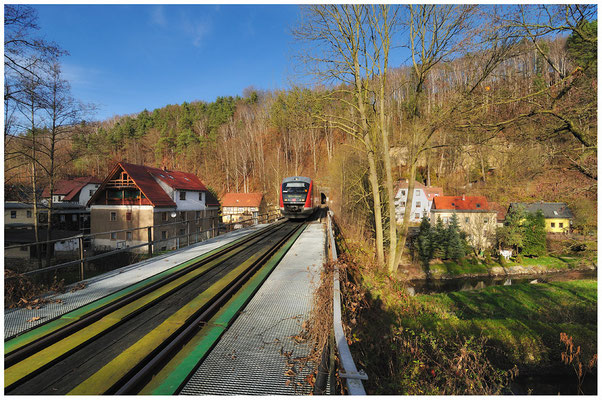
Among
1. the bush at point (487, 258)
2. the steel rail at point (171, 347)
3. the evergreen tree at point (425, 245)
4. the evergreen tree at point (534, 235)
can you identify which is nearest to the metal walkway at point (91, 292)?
the steel rail at point (171, 347)

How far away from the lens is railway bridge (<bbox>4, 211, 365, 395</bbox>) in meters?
2.70

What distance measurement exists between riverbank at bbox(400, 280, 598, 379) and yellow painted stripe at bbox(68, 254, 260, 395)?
6.19m

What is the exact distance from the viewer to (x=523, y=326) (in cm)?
1261

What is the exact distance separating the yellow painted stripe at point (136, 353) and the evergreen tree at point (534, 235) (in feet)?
130

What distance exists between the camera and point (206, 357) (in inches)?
125

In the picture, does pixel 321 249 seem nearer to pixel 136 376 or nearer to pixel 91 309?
pixel 91 309

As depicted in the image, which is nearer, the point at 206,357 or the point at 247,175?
the point at 206,357

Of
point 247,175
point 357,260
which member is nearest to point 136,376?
point 357,260

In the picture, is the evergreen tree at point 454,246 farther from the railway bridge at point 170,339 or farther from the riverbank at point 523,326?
the railway bridge at point 170,339

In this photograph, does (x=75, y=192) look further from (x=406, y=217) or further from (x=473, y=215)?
(x=473, y=215)

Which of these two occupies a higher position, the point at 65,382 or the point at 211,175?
the point at 211,175

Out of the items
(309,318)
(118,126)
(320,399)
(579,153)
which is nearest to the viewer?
(320,399)

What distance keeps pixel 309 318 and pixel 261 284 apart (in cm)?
201

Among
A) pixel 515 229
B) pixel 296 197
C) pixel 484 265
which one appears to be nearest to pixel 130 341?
pixel 296 197
